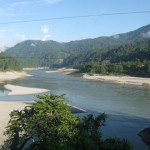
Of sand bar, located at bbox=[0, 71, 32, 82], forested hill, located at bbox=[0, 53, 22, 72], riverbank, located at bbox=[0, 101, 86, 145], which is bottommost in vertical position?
sand bar, located at bbox=[0, 71, 32, 82]

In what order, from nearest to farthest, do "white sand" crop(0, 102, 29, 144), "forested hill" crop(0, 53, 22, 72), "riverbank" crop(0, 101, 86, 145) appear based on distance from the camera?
→ 1. "white sand" crop(0, 102, 29, 144)
2. "riverbank" crop(0, 101, 86, 145)
3. "forested hill" crop(0, 53, 22, 72)

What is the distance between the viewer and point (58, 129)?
22969 mm

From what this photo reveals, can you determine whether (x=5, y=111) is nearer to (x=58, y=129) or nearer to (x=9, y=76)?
(x=58, y=129)

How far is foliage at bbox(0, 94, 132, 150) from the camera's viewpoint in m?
21.6

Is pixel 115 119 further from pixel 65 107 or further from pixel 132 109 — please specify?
pixel 65 107

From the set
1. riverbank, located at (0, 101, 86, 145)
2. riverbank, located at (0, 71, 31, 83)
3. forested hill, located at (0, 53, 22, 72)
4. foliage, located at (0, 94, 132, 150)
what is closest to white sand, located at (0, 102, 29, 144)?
riverbank, located at (0, 101, 86, 145)

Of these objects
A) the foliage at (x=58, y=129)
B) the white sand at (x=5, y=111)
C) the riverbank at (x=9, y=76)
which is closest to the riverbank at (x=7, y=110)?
the white sand at (x=5, y=111)

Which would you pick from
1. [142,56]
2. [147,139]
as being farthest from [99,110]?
[142,56]

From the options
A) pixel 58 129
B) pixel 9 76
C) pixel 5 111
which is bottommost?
pixel 9 76

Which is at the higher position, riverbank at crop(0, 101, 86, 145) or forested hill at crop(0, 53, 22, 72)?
forested hill at crop(0, 53, 22, 72)

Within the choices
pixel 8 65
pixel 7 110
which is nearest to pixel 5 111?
pixel 7 110

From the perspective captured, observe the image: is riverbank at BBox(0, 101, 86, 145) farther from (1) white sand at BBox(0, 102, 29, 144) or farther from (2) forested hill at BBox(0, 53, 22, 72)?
(2) forested hill at BBox(0, 53, 22, 72)

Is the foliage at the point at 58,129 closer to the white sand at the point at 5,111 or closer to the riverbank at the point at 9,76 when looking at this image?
the white sand at the point at 5,111

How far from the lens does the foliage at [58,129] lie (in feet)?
71.0
